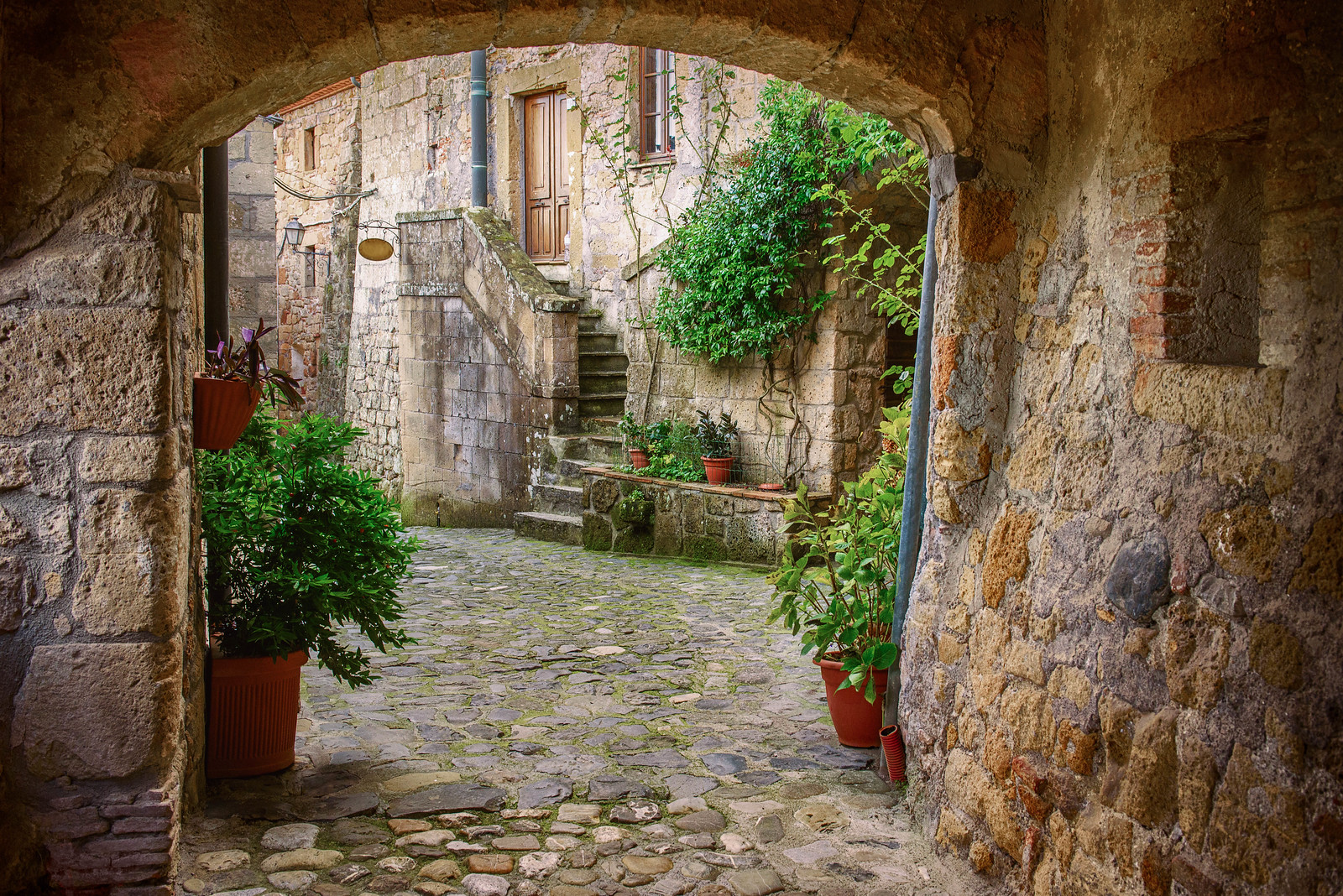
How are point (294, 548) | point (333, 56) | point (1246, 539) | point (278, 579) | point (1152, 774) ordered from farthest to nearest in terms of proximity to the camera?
point (294, 548) < point (278, 579) < point (333, 56) < point (1152, 774) < point (1246, 539)

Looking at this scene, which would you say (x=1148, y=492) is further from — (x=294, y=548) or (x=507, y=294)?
(x=507, y=294)

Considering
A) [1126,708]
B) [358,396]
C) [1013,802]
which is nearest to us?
[1126,708]

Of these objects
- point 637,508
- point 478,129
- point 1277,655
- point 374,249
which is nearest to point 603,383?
point 637,508

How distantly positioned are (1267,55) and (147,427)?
2628 millimetres

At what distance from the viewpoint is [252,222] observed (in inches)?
299

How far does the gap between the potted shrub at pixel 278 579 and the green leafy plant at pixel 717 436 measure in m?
4.23

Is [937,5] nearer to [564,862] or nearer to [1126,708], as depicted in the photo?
[1126,708]

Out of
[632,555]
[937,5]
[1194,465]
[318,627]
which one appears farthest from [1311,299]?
[632,555]

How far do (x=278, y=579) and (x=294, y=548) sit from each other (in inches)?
6.0

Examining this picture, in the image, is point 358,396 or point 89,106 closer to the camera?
point 89,106

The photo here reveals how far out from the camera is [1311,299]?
1.93 metres

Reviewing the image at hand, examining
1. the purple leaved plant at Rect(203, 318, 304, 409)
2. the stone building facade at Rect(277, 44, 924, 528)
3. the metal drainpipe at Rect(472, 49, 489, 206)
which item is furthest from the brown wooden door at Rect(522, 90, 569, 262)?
the purple leaved plant at Rect(203, 318, 304, 409)

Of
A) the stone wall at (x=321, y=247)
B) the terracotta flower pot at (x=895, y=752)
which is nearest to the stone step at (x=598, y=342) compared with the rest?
the stone wall at (x=321, y=247)

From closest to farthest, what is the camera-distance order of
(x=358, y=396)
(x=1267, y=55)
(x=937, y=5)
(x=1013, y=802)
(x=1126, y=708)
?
(x=1267, y=55) < (x=1126, y=708) < (x=1013, y=802) < (x=937, y=5) < (x=358, y=396)
